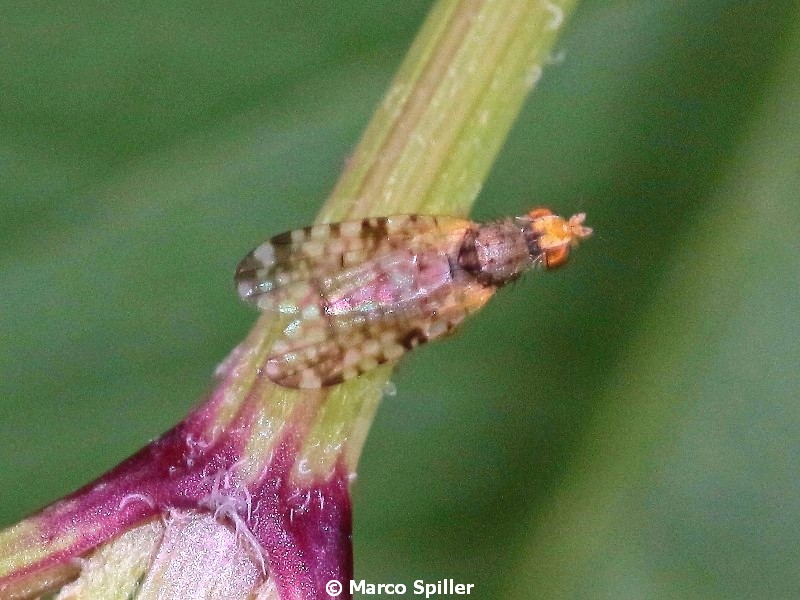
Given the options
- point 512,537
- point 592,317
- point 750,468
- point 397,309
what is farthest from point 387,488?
point 750,468

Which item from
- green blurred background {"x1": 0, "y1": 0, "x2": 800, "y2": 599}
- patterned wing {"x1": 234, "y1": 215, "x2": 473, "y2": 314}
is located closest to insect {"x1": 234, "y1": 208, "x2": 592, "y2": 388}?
patterned wing {"x1": 234, "y1": 215, "x2": 473, "y2": 314}

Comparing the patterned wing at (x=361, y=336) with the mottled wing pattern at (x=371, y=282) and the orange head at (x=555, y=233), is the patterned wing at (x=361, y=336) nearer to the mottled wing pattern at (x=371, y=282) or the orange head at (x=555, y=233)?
the mottled wing pattern at (x=371, y=282)

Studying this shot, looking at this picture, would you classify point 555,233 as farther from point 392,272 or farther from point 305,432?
point 305,432

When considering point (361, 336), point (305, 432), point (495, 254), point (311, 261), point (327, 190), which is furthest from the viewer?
point (327, 190)

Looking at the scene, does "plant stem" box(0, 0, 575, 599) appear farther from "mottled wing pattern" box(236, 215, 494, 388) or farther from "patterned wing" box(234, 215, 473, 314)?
"patterned wing" box(234, 215, 473, 314)

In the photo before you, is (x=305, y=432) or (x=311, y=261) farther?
(x=311, y=261)

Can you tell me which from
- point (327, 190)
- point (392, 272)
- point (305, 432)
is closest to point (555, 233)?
point (392, 272)
